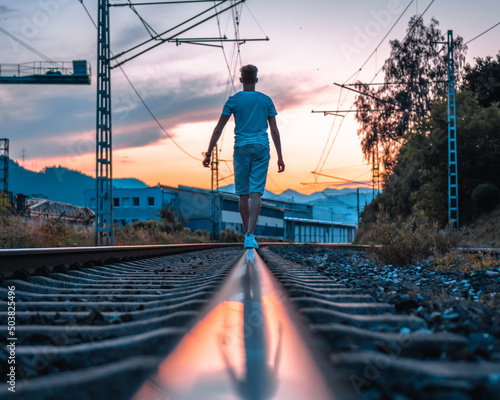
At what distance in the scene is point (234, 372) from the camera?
→ 1344 mm

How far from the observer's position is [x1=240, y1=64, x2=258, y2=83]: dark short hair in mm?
6035

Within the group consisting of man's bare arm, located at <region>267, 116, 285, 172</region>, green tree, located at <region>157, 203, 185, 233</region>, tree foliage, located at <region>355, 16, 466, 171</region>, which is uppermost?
tree foliage, located at <region>355, 16, 466, 171</region>

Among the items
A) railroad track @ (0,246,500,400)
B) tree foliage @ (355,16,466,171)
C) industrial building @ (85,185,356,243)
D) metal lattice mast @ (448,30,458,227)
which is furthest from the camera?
industrial building @ (85,185,356,243)

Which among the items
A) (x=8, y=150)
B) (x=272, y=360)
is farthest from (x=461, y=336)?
(x=8, y=150)

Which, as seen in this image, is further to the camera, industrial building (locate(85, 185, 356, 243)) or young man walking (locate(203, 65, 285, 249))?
industrial building (locate(85, 185, 356, 243))

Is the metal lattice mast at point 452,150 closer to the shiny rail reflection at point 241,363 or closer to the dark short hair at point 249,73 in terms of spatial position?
the dark short hair at point 249,73

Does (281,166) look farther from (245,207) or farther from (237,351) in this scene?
Answer: (237,351)

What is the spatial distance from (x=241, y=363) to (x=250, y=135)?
188 inches

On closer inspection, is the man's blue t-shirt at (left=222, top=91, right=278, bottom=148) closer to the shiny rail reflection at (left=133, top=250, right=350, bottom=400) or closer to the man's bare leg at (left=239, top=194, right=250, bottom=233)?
the man's bare leg at (left=239, top=194, right=250, bottom=233)

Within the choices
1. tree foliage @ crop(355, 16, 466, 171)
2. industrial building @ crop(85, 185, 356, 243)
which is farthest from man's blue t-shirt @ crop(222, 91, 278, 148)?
industrial building @ crop(85, 185, 356, 243)

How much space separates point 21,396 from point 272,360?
2.17 feet

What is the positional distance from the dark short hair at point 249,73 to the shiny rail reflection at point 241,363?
14.0 ft

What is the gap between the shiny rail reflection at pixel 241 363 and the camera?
3.92 ft

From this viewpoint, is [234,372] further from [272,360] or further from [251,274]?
[251,274]
